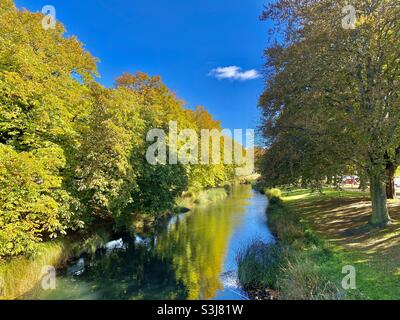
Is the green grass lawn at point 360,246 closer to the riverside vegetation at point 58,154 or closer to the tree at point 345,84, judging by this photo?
the tree at point 345,84

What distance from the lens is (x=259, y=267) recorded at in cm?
1234

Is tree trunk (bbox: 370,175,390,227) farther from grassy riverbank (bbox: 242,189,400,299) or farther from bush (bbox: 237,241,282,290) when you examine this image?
bush (bbox: 237,241,282,290)

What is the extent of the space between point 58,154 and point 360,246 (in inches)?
519

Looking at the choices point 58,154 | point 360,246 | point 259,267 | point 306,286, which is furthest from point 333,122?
point 58,154

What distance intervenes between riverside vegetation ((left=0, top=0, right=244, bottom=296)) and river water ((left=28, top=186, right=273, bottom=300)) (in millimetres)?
1256

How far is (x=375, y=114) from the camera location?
13.2 m

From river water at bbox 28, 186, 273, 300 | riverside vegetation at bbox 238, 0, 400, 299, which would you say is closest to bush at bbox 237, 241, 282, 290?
riverside vegetation at bbox 238, 0, 400, 299

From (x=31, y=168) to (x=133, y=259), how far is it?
8032mm

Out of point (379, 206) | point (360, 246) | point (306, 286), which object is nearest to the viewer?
point (306, 286)

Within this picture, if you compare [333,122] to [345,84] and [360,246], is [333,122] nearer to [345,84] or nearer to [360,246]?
[345,84]

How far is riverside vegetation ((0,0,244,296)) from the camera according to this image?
11219 millimetres

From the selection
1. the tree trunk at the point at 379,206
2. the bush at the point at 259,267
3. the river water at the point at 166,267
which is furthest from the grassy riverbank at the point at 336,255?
the river water at the point at 166,267

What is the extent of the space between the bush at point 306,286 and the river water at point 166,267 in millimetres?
1817
